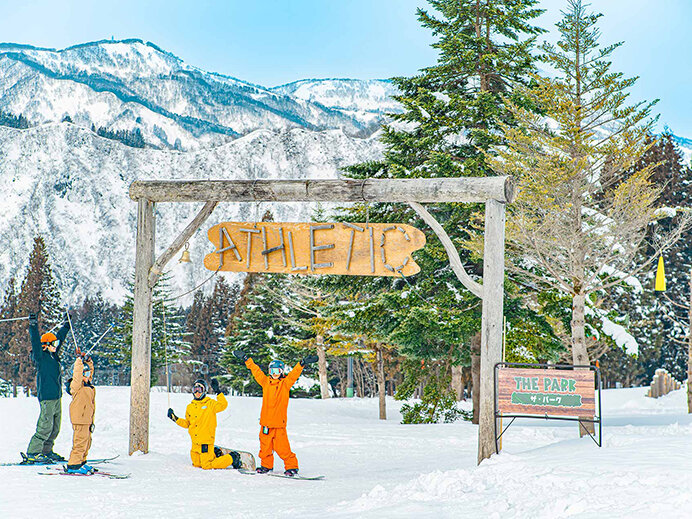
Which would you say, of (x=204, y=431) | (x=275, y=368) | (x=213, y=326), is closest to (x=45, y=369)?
(x=204, y=431)

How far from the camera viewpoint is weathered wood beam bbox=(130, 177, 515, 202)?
8398 mm

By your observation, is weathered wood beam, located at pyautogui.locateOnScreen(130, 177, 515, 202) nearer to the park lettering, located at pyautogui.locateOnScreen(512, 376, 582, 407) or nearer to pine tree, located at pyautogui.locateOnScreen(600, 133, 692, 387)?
the park lettering, located at pyautogui.locateOnScreen(512, 376, 582, 407)

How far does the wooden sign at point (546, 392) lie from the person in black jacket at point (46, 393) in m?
5.71

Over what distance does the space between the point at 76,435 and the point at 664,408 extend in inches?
904

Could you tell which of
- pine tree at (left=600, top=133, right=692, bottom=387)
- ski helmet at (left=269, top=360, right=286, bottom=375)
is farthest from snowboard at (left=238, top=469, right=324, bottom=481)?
pine tree at (left=600, top=133, right=692, bottom=387)

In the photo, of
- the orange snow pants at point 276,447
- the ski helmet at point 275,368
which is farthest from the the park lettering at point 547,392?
the ski helmet at point 275,368

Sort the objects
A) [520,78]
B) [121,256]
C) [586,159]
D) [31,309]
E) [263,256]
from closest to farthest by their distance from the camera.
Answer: [263,256], [586,159], [520,78], [31,309], [121,256]

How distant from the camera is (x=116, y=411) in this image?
643 inches

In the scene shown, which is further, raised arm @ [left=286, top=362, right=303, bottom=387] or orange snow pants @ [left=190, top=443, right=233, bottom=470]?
orange snow pants @ [left=190, top=443, right=233, bottom=470]

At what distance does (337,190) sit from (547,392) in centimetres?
370

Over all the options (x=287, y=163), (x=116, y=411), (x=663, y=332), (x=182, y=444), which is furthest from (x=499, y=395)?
(x=287, y=163)

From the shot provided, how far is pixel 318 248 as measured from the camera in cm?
912

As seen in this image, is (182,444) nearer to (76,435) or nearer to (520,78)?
(76,435)

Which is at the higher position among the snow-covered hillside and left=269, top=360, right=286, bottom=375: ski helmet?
the snow-covered hillside
